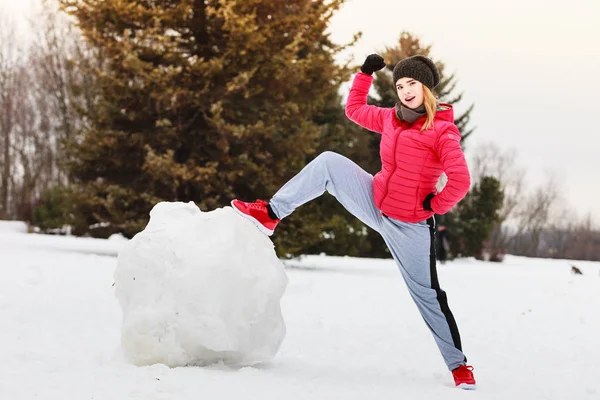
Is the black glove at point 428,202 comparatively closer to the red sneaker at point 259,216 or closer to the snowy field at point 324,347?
the red sneaker at point 259,216

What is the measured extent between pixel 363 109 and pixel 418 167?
2.29ft

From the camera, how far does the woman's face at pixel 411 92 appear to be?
4199mm

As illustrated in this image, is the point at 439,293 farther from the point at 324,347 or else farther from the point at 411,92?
the point at 324,347

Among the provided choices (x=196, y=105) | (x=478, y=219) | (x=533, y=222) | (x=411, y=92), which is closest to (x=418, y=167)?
(x=411, y=92)

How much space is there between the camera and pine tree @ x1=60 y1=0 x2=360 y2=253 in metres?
12.3

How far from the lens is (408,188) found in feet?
13.6

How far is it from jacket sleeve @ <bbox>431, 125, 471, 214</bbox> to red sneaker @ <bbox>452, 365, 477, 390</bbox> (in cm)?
114

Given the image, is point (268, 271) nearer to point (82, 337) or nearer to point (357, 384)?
point (357, 384)

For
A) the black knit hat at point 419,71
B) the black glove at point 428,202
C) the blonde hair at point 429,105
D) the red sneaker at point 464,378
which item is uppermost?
the black knit hat at point 419,71

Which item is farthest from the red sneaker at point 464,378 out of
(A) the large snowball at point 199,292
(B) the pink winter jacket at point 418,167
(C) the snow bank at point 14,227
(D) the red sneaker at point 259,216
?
(C) the snow bank at point 14,227

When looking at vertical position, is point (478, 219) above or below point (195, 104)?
below

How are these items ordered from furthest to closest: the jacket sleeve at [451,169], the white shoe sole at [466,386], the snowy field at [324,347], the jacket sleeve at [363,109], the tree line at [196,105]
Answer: the tree line at [196,105] < the jacket sleeve at [363,109] < the white shoe sole at [466,386] < the jacket sleeve at [451,169] < the snowy field at [324,347]

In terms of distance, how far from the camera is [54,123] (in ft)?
114

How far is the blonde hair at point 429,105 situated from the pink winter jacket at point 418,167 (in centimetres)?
4
